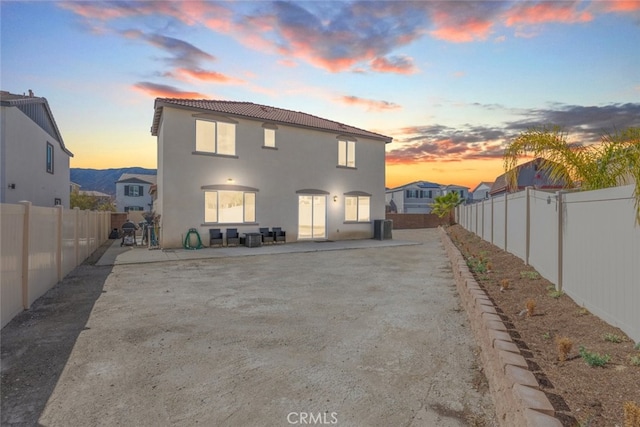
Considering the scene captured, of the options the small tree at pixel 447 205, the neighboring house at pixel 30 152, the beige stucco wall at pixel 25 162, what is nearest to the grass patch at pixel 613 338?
the neighboring house at pixel 30 152

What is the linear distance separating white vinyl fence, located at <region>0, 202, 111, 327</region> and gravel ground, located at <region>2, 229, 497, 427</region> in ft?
0.99

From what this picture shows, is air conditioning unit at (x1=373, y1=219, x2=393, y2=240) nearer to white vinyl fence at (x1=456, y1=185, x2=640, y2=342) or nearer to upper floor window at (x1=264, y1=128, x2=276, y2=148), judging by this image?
upper floor window at (x1=264, y1=128, x2=276, y2=148)

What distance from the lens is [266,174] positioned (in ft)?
55.7

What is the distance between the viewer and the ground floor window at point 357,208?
19797 mm

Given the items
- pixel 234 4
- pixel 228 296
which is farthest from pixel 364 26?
pixel 228 296

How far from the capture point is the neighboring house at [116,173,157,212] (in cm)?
5134

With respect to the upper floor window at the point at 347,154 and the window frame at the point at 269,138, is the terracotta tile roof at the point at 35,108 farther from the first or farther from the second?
the upper floor window at the point at 347,154

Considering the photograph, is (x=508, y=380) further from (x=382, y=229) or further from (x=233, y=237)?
(x=382, y=229)

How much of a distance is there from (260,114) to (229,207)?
509 cm

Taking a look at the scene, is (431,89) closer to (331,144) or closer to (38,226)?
(331,144)

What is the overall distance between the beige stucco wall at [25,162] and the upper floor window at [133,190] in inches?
1240

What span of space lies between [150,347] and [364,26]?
33.6 ft

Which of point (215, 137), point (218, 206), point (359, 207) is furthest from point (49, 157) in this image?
point (359, 207)
